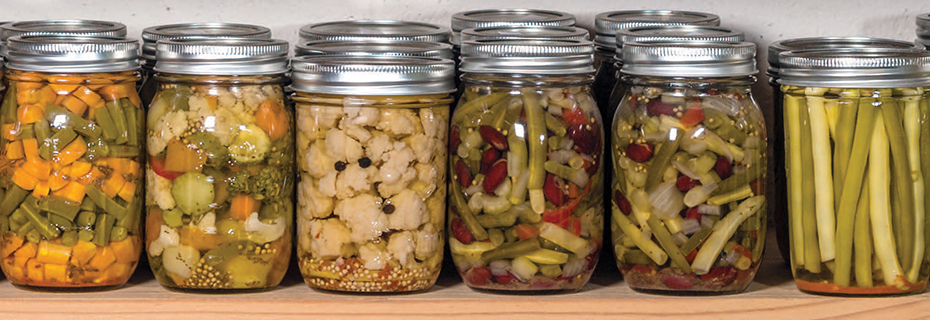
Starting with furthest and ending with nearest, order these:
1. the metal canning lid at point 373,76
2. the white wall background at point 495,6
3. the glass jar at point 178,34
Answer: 1. the white wall background at point 495,6
2. the glass jar at point 178,34
3. the metal canning lid at point 373,76

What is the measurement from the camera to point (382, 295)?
91cm

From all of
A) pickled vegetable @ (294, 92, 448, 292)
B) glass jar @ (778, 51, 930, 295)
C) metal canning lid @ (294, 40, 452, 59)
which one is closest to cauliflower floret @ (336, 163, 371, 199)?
pickled vegetable @ (294, 92, 448, 292)

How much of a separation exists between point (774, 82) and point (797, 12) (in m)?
0.18

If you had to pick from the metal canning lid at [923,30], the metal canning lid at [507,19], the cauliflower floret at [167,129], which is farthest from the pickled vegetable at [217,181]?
the metal canning lid at [923,30]

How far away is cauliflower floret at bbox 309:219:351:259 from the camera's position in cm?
88

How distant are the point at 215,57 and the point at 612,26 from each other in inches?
15.5

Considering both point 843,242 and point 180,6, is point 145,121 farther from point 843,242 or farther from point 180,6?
point 843,242

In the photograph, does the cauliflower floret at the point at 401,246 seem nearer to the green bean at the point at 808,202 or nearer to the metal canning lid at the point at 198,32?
the metal canning lid at the point at 198,32

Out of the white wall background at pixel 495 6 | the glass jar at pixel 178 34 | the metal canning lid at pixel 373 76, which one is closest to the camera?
the metal canning lid at pixel 373 76

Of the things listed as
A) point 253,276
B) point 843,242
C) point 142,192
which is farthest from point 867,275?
point 142,192

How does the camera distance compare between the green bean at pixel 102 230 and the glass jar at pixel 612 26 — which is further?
the glass jar at pixel 612 26

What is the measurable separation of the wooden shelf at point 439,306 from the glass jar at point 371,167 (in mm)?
25

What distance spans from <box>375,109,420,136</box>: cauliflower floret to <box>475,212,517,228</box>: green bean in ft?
0.33

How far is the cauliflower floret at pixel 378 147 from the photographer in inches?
34.0
